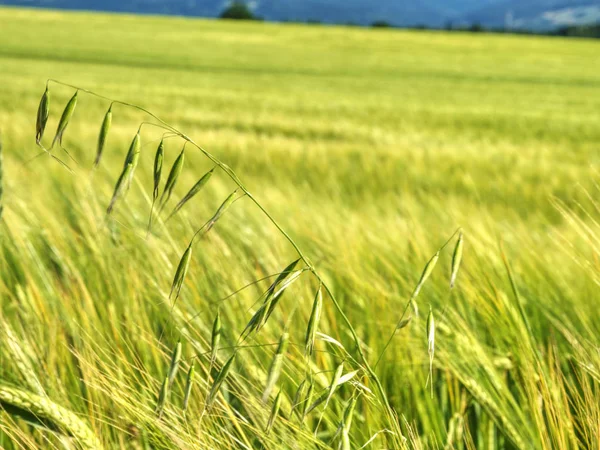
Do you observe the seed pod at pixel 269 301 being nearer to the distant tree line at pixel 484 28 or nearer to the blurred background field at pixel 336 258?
the blurred background field at pixel 336 258

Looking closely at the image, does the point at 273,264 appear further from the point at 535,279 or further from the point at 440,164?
the point at 440,164

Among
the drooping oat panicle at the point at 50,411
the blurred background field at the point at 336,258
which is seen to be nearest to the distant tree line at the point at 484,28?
the blurred background field at the point at 336,258

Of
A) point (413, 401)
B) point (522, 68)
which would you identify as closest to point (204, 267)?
point (413, 401)

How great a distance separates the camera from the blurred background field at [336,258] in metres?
0.71

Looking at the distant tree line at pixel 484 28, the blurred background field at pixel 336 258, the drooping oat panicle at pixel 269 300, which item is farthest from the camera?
the distant tree line at pixel 484 28

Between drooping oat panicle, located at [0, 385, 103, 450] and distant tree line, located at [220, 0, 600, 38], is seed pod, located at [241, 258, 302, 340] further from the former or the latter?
distant tree line, located at [220, 0, 600, 38]

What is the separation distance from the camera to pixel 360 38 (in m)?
31.6

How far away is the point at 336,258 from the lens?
1.18 m

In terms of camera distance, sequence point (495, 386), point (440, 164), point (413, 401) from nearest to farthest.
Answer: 1. point (495, 386)
2. point (413, 401)
3. point (440, 164)

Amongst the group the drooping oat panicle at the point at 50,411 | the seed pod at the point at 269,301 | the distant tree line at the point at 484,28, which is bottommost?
the drooping oat panicle at the point at 50,411

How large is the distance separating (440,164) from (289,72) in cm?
1508

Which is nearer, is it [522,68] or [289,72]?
[289,72]

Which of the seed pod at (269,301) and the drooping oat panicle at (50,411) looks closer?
the seed pod at (269,301)

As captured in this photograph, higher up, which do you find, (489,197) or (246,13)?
(246,13)
